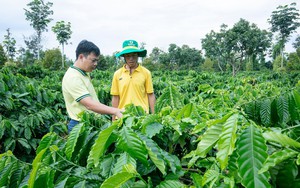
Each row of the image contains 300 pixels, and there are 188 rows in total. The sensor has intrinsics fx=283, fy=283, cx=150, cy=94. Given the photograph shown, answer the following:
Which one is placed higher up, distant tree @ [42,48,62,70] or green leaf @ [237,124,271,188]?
distant tree @ [42,48,62,70]

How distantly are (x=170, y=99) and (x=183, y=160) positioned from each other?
0.45 metres

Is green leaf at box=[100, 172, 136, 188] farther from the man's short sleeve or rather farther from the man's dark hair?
the man's dark hair

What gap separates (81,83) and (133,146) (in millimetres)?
1597

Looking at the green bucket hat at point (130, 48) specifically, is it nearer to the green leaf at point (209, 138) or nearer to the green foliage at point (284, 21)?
the green leaf at point (209, 138)

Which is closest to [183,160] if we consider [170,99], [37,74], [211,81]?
[170,99]

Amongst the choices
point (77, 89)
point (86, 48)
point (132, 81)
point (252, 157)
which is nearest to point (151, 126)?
point (252, 157)

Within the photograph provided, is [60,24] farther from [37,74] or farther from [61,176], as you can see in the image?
[61,176]

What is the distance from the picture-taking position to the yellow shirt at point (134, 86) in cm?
272

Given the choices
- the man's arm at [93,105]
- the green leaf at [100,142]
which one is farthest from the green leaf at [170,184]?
the man's arm at [93,105]

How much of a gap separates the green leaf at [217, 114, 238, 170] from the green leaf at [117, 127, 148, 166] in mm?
263

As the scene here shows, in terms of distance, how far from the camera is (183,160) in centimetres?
108

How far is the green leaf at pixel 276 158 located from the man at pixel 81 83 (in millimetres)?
1713

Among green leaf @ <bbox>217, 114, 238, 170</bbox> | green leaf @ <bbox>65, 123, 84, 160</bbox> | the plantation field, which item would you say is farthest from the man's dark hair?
green leaf @ <bbox>217, 114, 238, 170</bbox>

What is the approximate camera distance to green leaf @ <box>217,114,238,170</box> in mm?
678
